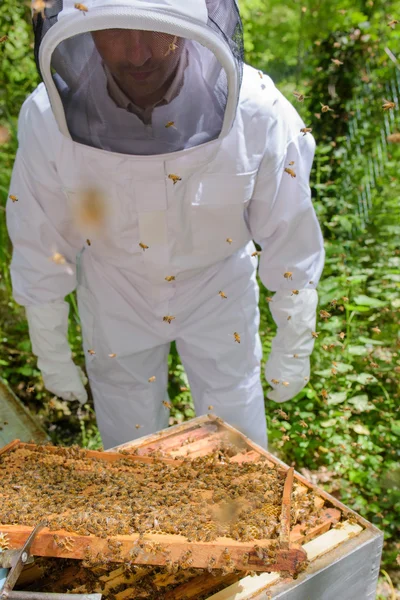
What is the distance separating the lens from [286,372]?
2971 mm

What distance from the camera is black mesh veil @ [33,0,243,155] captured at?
66.5 inches

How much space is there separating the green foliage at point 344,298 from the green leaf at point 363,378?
0.02 metres

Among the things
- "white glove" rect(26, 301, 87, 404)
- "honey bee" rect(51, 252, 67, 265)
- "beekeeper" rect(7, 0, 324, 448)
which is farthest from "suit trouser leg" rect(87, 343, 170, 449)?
"honey bee" rect(51, 252, 67, 265)

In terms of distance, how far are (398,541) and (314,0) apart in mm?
6172

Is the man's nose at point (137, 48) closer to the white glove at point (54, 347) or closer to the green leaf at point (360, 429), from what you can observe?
the white glove at point (54, 347)

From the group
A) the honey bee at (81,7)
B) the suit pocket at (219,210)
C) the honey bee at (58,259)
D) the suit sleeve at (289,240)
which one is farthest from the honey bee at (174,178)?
the honey bee at (58,259)

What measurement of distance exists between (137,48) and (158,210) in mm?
721

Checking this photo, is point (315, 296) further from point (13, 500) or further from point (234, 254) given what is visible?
point (13, 500)

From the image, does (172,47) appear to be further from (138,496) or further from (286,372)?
(286,372)

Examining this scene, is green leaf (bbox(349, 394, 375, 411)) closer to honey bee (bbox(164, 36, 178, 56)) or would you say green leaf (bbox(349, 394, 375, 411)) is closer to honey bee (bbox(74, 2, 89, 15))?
honey bee (bbox(164, 36, 178, 56))

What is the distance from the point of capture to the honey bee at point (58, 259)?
2.75 meters

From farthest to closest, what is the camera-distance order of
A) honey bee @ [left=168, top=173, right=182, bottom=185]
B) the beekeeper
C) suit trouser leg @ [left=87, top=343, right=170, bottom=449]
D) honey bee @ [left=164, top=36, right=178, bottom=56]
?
1. suit trouser leg @ [left=87, top=343, right=170, bottom=449]
2. honey bee @ [left=168, top=173, right=182, bottom=185]
3. the beekeeper
4. honey bee @ [left=164, top=36, right=178, bottom=56]

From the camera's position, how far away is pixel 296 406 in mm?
3920

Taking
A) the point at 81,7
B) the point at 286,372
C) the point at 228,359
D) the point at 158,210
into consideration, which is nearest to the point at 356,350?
the point at 286,372
